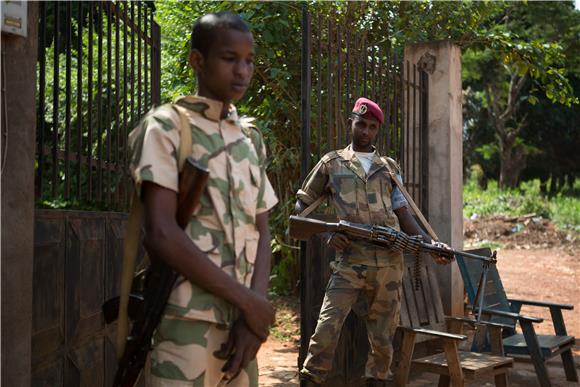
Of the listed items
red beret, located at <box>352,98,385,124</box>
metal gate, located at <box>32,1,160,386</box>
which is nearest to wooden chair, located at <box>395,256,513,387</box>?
red beret, located at <box>352,98,385,124</box>

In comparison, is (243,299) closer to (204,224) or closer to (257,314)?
(257,314)

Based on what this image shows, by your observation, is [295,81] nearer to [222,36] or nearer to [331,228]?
[331,228]

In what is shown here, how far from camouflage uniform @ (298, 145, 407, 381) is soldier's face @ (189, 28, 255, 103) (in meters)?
2.52

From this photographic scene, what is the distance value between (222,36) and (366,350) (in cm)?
383

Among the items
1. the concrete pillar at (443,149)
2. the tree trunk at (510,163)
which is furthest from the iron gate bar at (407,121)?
the tree trunk at (510,163)

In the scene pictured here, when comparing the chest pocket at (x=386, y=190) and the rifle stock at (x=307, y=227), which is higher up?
the chest pocket at (x=386, y=190)

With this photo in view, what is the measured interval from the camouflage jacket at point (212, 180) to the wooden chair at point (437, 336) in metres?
2.75

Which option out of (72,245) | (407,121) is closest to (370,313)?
(72,245)

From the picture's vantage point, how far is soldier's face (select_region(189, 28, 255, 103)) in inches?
83.7

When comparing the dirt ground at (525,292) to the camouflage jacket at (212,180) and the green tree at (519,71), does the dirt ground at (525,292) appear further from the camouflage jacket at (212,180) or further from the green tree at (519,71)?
the camouflage jacket at (212,180)

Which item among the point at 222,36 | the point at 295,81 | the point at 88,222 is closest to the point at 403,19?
the point at 295,81

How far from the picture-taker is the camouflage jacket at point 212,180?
2002 mm

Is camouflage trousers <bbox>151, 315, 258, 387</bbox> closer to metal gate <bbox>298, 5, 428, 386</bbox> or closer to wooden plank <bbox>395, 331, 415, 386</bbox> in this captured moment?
metal gate <bbox>298, 5, 428, 386</bbox>

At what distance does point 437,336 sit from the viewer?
4648 mm
